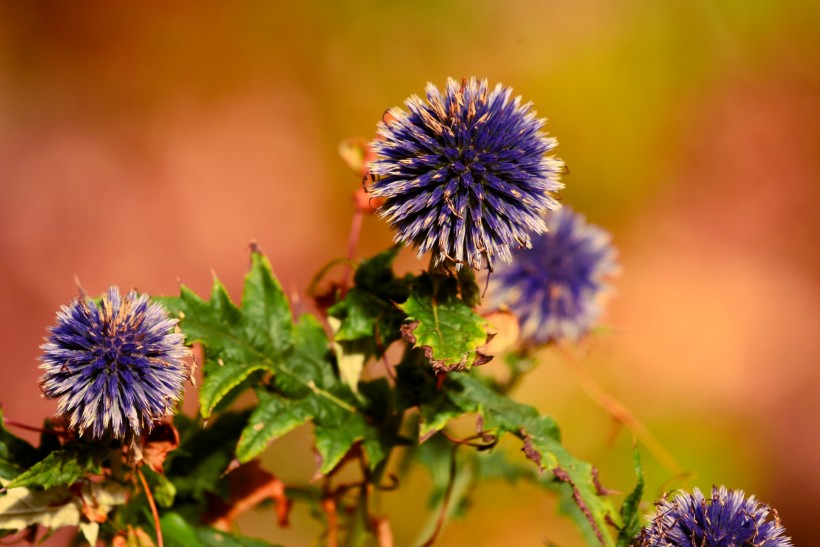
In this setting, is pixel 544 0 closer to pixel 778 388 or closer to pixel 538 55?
pixel 538 55

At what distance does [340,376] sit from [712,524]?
1.02 feet

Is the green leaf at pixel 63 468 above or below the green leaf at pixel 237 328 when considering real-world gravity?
below

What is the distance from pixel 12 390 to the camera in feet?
6.66

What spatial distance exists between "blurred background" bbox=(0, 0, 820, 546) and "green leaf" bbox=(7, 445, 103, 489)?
1.58 metres

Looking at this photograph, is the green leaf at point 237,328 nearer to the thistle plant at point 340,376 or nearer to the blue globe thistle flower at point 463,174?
the thistle plant at point 340,376

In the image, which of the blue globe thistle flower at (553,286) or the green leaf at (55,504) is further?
the blue globe thistle flower at (553,286)

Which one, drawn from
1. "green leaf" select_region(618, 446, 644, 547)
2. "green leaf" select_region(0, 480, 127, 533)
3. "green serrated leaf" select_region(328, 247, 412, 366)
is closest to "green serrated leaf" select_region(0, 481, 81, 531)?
"green leaf" select_region(0, 480, 127, 533)

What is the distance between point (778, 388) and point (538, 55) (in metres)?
1.13

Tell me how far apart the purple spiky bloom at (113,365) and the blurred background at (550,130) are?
158 centimetres

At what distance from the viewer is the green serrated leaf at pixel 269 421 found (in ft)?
2.07

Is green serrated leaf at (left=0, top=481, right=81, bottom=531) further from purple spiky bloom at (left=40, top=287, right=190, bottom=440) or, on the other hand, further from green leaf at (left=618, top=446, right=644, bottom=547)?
green leaf at (left=618, top=446, right=644, bottom=547)

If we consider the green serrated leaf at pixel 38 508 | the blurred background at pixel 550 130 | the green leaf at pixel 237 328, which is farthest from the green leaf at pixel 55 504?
the blurred background at pixel 550 130

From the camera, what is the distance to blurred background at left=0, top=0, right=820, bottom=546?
87.7 inches

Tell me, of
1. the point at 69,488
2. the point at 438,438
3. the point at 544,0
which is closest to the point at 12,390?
the point at 438,438
